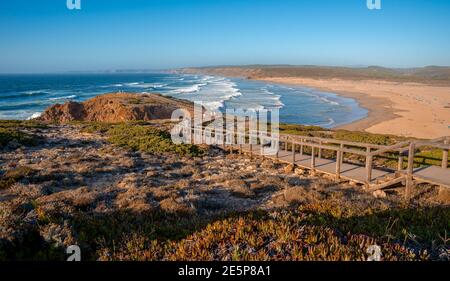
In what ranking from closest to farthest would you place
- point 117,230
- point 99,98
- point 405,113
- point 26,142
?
1. point 117,230
2. point 26,142
3. point 99,98
4. point 405,113

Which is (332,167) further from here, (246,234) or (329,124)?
(329,124)

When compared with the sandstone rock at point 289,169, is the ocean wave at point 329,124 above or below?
below

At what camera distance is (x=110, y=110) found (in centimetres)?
3662

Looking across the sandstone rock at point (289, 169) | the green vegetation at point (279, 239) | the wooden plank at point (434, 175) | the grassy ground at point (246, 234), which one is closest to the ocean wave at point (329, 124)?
the sandstone rock at point (289, 169)

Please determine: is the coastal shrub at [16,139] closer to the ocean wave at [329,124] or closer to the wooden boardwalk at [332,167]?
the wooden boardwalk at [332,167]

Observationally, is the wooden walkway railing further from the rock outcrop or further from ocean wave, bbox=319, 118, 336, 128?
the rock outcrop

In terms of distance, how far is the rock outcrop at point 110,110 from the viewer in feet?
115

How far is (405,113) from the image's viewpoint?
43.5 meters

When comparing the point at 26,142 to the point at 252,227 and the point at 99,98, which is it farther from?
the point at 99,98

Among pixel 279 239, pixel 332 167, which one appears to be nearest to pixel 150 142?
pixel 332 167

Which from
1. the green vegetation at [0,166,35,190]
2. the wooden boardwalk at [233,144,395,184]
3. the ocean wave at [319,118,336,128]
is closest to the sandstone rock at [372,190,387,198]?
the wooden boardwalk at [233,144,395,184]
